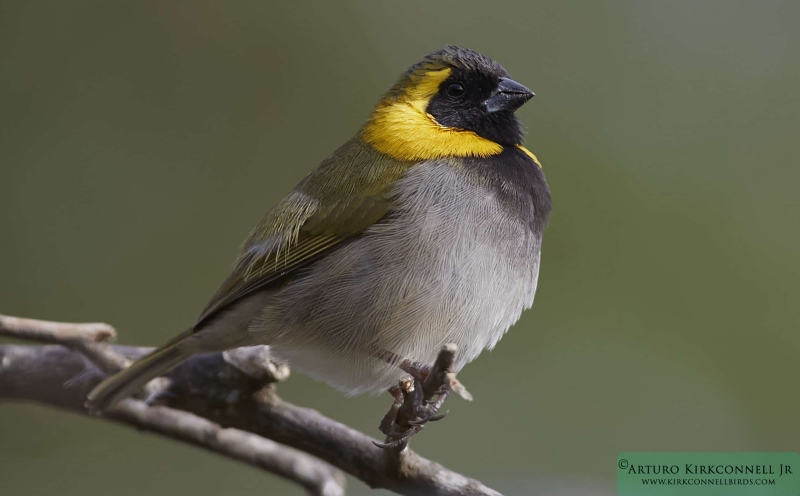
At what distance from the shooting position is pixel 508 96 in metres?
3.50

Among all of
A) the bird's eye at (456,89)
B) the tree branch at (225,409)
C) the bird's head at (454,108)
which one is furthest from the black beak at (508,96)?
the tree branch at (225,409)

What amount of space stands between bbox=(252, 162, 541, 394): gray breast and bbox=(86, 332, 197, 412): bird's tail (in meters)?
0.35

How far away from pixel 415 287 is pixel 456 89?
107 centimetres

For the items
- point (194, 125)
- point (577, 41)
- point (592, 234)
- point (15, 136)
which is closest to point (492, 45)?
point (577, 41)

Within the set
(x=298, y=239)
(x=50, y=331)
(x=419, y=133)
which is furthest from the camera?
(x=419, y=133)

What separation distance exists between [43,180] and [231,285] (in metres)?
2.18

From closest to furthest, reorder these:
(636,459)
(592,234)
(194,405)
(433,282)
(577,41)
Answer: (433,282) < (636,459) < (194,405) < (592,234) < (577,41)

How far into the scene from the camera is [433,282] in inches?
117

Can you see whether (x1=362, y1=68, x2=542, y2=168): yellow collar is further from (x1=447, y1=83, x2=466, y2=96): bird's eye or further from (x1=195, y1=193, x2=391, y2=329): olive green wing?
(x1=195, y1=193, x2=391, y2=329): olive green wing

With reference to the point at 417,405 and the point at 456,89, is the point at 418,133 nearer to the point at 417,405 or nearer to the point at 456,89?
the point at 456,89

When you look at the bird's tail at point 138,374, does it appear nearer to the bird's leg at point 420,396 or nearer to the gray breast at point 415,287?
the gray breast at point 415,287

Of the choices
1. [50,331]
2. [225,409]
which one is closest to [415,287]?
[225,409]

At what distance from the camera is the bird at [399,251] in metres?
3.03

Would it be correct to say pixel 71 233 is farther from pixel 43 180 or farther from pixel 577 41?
pixel 577 41
